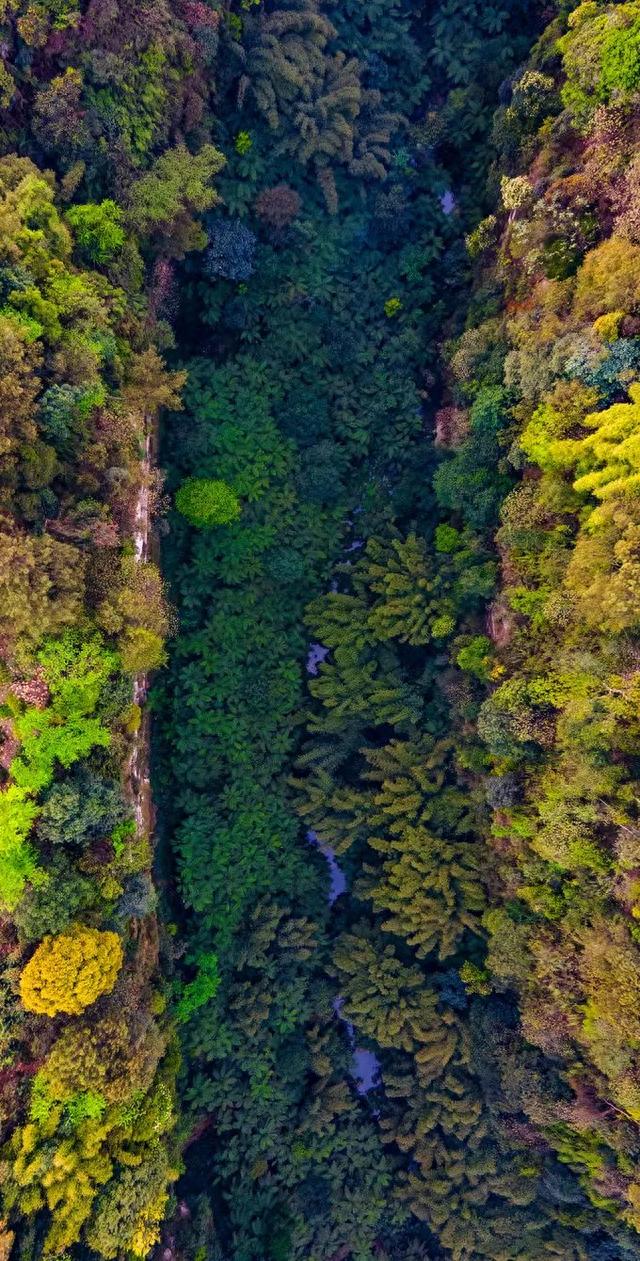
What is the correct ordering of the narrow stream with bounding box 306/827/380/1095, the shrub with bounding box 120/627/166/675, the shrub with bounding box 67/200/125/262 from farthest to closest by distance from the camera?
the narrow stream with bounding box 306/827/380/1095, the shrub with bounding box 67/200/125/262, the shrub with bounding box 120/627/166/675

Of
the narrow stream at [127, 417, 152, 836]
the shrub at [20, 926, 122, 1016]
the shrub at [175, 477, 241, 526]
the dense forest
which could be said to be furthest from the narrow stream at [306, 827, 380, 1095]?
the shrub at [175, 477, 241, 526]

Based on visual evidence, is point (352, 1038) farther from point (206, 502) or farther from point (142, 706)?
point (206, 502)

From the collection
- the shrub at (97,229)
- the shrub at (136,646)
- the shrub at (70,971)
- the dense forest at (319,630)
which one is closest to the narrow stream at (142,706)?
the dense forest at (319,630)

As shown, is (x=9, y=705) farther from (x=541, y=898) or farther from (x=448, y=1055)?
(x=448, y=1055)

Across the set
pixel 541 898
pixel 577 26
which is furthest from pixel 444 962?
pixel 577 26

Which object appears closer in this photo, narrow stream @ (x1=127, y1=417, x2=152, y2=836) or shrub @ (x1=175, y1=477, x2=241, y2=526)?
narrow stream @ (x1=127, y1=417, x2=152, y2=836)

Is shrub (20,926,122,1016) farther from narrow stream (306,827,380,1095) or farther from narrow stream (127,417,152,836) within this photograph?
narrow stream (306,827,380,1095)
